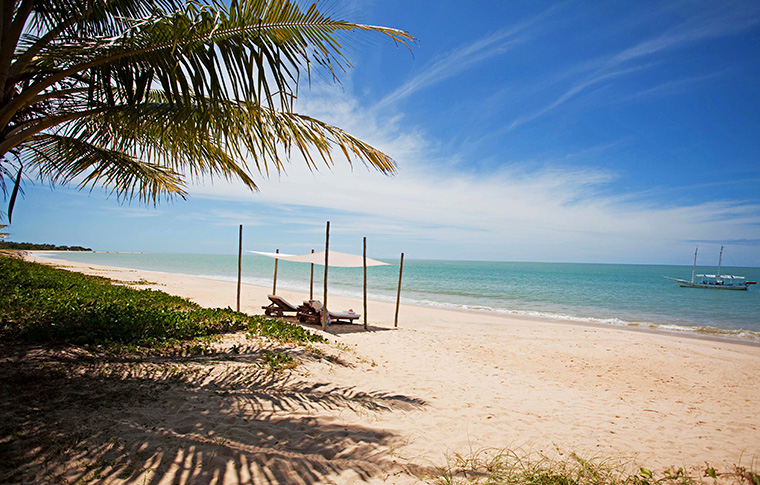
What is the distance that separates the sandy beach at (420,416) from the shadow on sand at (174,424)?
16 mm

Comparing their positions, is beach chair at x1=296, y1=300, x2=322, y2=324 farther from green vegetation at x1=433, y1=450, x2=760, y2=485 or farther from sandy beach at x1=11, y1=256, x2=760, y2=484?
green vegetation at x1=433, y1=450, x2=760, y2=485

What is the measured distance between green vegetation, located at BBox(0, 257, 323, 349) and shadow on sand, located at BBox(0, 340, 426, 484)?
0.50m

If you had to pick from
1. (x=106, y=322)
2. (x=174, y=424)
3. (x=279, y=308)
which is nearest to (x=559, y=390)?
(x=174, y=424)

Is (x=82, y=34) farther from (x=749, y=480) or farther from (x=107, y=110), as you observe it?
(x=749, y=480)

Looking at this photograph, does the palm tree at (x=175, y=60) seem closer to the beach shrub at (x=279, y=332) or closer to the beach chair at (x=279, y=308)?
the beach shrub at (x=279, y=332)

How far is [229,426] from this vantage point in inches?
115

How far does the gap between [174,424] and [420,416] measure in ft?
6.83

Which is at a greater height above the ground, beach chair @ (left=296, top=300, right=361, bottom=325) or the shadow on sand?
the shadow on sand

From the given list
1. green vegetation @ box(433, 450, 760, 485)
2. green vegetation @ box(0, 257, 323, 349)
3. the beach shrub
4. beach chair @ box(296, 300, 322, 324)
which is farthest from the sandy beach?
beach chair @ box(296, 300, 322, 324)

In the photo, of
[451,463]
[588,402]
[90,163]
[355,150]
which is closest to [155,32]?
[355,150]

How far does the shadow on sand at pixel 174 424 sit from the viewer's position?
2244mm

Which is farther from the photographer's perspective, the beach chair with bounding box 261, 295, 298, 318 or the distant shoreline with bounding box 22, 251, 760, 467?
the beach chair with bounding box 261, 295, 298, 318

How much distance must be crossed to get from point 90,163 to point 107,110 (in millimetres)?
1841

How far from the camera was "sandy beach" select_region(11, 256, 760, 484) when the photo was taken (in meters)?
2.51
